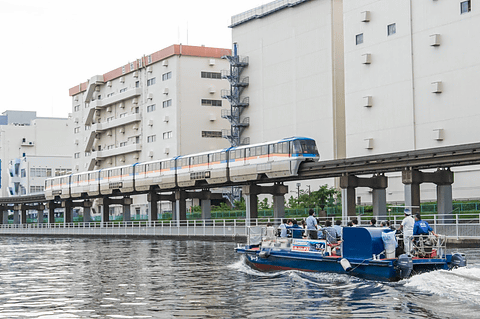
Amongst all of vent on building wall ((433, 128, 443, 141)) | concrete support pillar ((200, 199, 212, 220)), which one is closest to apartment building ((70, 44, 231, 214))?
concrete support pillar ((200, 199, 212, 220))

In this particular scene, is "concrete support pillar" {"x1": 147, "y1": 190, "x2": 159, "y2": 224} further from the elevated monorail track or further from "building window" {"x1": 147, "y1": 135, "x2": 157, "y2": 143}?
"building window" {"x1": 147, "y1": 135, "x2": 157, "y2": 143}

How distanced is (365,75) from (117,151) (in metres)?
54.9

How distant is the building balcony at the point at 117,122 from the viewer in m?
112

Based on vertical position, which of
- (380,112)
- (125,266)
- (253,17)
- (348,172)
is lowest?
(125,266)

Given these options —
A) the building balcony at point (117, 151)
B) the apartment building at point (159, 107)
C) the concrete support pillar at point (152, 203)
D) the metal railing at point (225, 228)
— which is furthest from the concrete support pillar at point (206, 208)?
the building balcony at point (117, 151)

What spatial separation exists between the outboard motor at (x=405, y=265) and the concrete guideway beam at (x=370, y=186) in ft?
100.0

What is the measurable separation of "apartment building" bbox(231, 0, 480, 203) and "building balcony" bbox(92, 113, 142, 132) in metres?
25.8

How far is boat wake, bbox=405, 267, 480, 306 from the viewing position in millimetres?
19431

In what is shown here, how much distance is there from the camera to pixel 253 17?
8994 centimetres

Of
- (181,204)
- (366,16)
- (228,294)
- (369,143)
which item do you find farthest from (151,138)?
(228,294)

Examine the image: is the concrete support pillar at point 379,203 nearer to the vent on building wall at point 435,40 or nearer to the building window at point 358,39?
the vent on building wall at point 435,40

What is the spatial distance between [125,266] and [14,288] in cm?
885

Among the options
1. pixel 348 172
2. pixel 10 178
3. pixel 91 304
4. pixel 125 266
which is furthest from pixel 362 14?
pixel 10 178

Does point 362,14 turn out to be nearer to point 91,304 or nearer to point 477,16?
point 477,16
